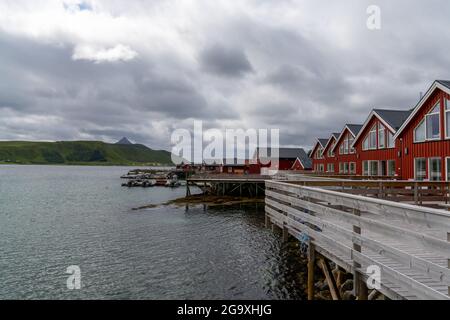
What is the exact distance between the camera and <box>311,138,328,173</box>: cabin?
141 ft

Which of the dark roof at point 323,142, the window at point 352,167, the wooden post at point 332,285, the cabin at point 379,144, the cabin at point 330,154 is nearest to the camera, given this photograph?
the wooden post at point 332,285

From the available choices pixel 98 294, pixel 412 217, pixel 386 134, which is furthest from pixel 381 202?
pixel 386 134

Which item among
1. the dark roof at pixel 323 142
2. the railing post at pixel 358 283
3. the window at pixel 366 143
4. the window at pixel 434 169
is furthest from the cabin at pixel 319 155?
the railing post at pixel 358 283

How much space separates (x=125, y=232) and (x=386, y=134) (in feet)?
70.6

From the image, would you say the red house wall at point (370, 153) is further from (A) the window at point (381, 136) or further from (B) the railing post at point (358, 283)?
(B) the railing post at point (358, 283)

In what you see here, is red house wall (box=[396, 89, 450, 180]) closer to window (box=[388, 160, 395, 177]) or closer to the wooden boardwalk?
window (box=[388, 160, 395, 177])

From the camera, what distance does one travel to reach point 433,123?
18.7 meters

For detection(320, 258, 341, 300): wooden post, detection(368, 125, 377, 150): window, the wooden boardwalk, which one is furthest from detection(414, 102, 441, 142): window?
detection(320, 258, 341, 300): wooden post

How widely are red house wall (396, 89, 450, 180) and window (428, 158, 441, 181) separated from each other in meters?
0.34

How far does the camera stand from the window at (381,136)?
1015 inches

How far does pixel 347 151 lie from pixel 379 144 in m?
7.75

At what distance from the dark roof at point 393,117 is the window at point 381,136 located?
0.80 m

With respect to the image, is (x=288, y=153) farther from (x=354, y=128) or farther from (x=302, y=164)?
(x=354, y=128)

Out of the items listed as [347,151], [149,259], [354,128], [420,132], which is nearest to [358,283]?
[149,259]
